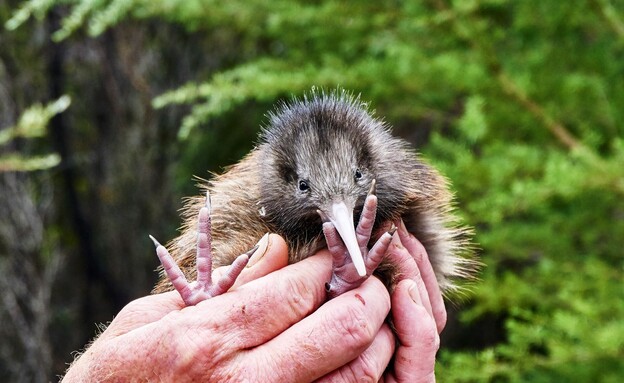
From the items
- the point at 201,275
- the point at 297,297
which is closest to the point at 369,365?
the point at 297,297

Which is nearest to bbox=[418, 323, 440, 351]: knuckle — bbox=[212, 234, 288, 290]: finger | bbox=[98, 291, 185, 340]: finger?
bbox=[212, 234, 288, 290]: finger

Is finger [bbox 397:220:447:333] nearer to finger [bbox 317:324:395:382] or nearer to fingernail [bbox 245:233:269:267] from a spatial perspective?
finger [bbox 317:324:395:382]

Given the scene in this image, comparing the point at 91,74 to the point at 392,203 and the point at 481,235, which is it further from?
the point at 392,203

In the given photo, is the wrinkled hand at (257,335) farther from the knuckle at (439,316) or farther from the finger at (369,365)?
the knuckle at (439,316)

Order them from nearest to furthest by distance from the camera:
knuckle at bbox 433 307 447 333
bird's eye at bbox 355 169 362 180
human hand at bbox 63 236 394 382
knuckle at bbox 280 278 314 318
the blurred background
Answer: human hand at bbox 63 236 394 382 → knuckle at bbox 280 278 314 318 → bird's eye at bbox 355 169 362 180 → knuckle at bbox 433 307 447 333 → the blurred background

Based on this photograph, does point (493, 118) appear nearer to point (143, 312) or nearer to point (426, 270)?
point (426, 270)

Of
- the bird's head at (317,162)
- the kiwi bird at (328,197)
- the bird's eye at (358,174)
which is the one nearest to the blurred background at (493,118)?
the kiwi bird at (328,197)

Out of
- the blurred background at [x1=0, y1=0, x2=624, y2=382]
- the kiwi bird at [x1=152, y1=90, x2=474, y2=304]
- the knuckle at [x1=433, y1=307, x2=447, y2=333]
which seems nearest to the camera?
the kiwi bird at [x1=152, y1=90, x2=474, y2=304]
